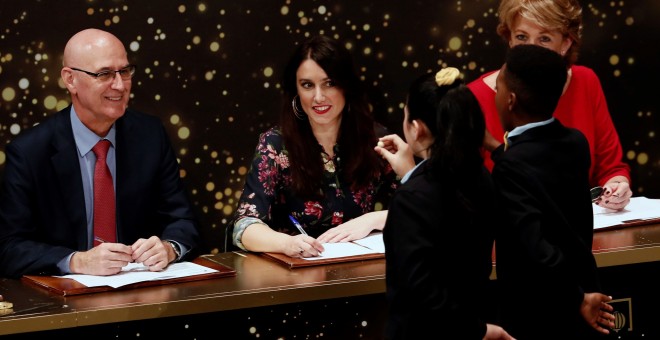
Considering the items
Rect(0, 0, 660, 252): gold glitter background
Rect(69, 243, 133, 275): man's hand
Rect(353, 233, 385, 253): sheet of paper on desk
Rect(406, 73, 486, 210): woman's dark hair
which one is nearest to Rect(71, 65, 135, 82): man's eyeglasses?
Rect(0, 0, 660, 252): gold glitter background

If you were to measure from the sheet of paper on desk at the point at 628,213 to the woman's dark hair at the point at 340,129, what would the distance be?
970 millimetres

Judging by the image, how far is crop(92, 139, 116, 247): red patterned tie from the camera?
3965 mm

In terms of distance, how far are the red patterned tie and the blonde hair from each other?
71.1 inches

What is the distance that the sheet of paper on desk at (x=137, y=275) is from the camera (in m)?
3.29

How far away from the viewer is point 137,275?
3398 mm

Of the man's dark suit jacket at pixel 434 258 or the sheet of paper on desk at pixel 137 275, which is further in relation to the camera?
the sheet of paper on desk at pixel 137 275

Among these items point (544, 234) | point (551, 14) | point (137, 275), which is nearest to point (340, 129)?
point (551, 14)

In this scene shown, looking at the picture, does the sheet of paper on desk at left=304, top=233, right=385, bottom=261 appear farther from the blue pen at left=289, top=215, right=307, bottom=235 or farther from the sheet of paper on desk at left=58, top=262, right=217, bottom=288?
the sheet of paper on desk at left=58, top=262, right=217, bottom=288

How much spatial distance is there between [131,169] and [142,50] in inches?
23.8

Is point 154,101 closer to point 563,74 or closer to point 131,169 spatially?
point 131,169

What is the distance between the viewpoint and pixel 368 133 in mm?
4332

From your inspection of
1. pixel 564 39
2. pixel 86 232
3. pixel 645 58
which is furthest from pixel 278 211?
pixel 645 58

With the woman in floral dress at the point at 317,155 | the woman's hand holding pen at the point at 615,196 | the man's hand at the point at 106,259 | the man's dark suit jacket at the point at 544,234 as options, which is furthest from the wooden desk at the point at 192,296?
the woman's hand holding pen at the point at 615,196

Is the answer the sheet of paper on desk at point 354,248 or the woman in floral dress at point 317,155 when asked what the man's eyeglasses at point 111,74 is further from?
the sheet of paper on desk at point 354,248
